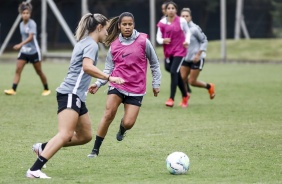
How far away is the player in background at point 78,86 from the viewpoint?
862cm

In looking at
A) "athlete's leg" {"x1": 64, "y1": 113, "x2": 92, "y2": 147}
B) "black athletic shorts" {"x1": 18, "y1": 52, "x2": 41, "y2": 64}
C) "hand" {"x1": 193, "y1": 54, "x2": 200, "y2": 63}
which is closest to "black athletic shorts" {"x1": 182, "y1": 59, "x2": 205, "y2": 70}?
"hand" {"x1": 193, "y1": 54, "x2": 200, "y2": 63}

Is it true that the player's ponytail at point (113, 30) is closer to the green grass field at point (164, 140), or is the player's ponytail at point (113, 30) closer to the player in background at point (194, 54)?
the green grass field at point (164, 140)

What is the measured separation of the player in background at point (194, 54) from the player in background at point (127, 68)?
699 centimetres

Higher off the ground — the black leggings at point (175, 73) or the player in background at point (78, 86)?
the player in background at point (78, 86)

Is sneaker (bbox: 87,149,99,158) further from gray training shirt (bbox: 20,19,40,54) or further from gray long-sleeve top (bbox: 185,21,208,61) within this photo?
gray training shirt (bbox: 20,19,40,54)

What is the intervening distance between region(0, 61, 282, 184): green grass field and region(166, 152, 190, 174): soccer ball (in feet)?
0.31

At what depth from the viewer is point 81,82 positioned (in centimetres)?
893

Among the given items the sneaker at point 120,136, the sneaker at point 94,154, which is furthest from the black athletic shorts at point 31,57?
the sneaker at point 94,154

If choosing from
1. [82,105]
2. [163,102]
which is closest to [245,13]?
[163,102]

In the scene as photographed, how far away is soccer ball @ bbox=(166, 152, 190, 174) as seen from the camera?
8.90 metres

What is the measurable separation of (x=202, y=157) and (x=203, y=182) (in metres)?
1.84

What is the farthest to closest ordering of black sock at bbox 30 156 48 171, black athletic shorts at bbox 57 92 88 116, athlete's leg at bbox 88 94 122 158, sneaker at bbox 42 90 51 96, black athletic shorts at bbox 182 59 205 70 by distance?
sneaker at bbox 42 90 51 96
black athletic shorts at bbox 182 59 205 70
athlete's leg at bbox 88 94 122 158
black athletic shorts at bbox 57 92 88 116
black sock at bbox 30 156 48 171

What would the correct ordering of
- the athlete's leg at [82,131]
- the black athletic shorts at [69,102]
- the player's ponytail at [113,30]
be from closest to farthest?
the black athletic shorts at [69,102] < the athlete's leg at [82,131] < the player's ponytail at [113,30]

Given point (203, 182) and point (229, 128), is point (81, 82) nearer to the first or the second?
point (203, 182)
